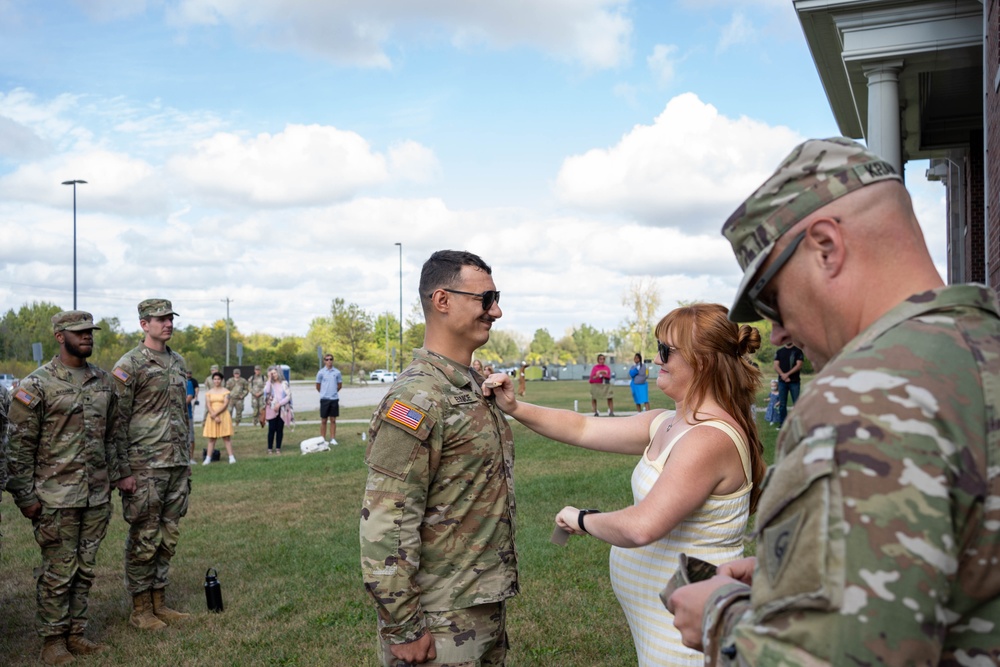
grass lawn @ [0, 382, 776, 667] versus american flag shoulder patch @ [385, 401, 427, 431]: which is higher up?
american flag shoulder patch @ [385, 401, 427, 431]

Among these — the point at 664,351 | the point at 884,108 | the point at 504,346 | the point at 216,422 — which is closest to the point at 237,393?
the point at 216,422

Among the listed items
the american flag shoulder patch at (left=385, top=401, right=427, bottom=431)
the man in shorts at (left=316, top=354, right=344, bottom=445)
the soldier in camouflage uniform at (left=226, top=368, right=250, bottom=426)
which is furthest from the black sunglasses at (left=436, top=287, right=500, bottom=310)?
the soldier in camouflage uniform at (left=226, top=368, right=250, bottom=426)

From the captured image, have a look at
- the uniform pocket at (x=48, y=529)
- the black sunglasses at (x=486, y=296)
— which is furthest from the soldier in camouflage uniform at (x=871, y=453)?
the uniform pocket at (x=48, y=529)

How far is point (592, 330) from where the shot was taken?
121688 millimetres

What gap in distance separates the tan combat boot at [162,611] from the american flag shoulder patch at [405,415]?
5122mm

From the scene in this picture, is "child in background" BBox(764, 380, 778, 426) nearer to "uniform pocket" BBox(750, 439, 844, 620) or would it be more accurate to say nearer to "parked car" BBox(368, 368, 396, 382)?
"uniform pocket" BBox(750, 439, 844, 620)

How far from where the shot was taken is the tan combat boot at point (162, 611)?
7.00m

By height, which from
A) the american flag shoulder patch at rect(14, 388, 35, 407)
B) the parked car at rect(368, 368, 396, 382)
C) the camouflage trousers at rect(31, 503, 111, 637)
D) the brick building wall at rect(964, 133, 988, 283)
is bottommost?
the parked car at rect(368, 368, 396, 382)

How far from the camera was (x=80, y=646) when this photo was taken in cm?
629

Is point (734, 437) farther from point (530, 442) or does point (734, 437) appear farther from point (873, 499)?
point (530, 442)

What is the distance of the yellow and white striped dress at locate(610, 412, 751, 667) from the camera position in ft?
9.27

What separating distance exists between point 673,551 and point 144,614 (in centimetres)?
564

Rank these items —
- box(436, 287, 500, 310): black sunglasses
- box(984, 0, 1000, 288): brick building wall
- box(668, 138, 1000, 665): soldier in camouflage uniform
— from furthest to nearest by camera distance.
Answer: box(984, 0, 1000, 288): brick building wall → box(436, 287, 500, 310): black sunglasses → box(668, 138, 1000, 665): soldier in camouflage uniform

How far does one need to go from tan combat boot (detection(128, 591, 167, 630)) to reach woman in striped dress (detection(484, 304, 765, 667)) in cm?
506
